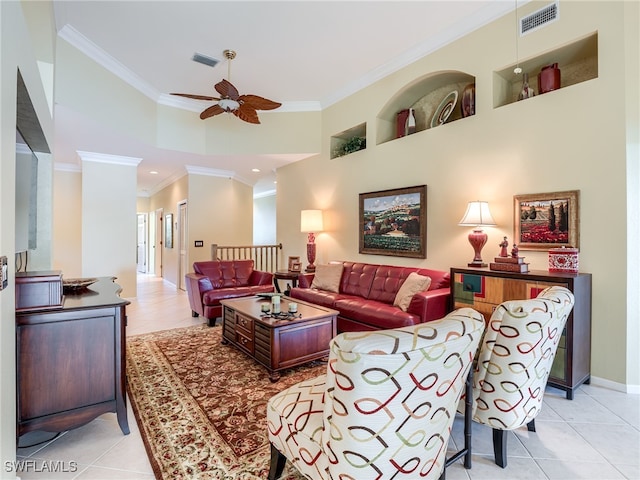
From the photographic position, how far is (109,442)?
6.36 feet

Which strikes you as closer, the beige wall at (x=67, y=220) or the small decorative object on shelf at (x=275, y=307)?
the small decorative object on shelf at (x=275, y=307)

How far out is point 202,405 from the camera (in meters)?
2.32

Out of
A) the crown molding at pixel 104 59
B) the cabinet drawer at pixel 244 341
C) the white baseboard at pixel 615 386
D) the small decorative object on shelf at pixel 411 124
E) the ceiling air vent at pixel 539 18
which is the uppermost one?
the crown molding at pixel 104 59

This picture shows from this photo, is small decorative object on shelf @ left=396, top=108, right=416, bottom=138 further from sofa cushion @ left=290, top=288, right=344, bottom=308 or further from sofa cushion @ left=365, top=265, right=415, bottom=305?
sofa cushion @ left=290, top=288, right=344, bottom=308

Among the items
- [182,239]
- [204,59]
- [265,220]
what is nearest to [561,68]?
[204,59]

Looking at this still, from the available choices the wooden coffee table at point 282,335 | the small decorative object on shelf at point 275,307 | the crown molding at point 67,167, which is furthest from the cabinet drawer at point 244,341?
the crown molding at point 67,167

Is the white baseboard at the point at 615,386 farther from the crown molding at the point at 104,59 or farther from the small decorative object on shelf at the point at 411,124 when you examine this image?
the crown molding at the point at 104,59

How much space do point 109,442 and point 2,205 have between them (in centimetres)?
149

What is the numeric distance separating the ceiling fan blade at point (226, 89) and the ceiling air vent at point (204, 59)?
852mm

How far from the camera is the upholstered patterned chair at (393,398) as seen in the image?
3.23 ft

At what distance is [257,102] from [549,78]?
9.84 ft

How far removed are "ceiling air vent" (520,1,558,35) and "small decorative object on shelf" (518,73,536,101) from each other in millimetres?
460

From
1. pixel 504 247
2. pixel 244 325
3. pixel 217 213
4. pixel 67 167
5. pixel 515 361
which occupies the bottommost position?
pixel 244 325

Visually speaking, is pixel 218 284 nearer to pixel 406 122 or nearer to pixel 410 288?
pixel 410 288
